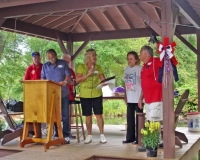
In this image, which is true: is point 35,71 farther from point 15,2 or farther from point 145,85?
point 145,85

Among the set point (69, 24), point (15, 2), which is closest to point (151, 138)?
point (15, 2)

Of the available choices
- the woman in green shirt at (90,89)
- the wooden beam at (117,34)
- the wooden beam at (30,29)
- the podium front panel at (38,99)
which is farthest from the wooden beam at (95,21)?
the podium front panel at (38,99)

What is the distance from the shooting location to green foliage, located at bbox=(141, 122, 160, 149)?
462 centimetres

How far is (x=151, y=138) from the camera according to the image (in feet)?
15.2

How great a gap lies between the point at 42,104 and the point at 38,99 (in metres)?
0.10

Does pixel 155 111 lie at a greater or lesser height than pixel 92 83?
lesser

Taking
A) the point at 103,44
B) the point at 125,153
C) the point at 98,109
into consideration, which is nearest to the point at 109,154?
the point at 125,153

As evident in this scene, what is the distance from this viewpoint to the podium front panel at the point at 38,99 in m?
5.16

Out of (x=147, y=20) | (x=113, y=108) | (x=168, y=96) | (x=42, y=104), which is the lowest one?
(x=113, y=108)

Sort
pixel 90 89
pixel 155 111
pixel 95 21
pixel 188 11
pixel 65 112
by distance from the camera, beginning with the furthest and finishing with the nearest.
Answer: pixel 95 21 < pixel 188 11 < pixel 65 112 < pixel 90 89 < pixel 155 111

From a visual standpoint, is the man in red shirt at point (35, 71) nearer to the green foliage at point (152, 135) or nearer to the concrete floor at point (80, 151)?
the concrete floor at point (80, 151)

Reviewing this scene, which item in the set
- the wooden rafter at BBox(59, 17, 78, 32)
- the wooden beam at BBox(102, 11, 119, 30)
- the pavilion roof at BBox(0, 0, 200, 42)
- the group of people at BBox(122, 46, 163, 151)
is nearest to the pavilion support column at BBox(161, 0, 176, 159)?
the group of people at BBox(122, 46, 163, 151)

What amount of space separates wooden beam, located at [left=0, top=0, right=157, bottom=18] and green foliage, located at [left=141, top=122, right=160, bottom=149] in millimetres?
1668

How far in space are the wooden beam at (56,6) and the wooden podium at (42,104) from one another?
1.06 meters
